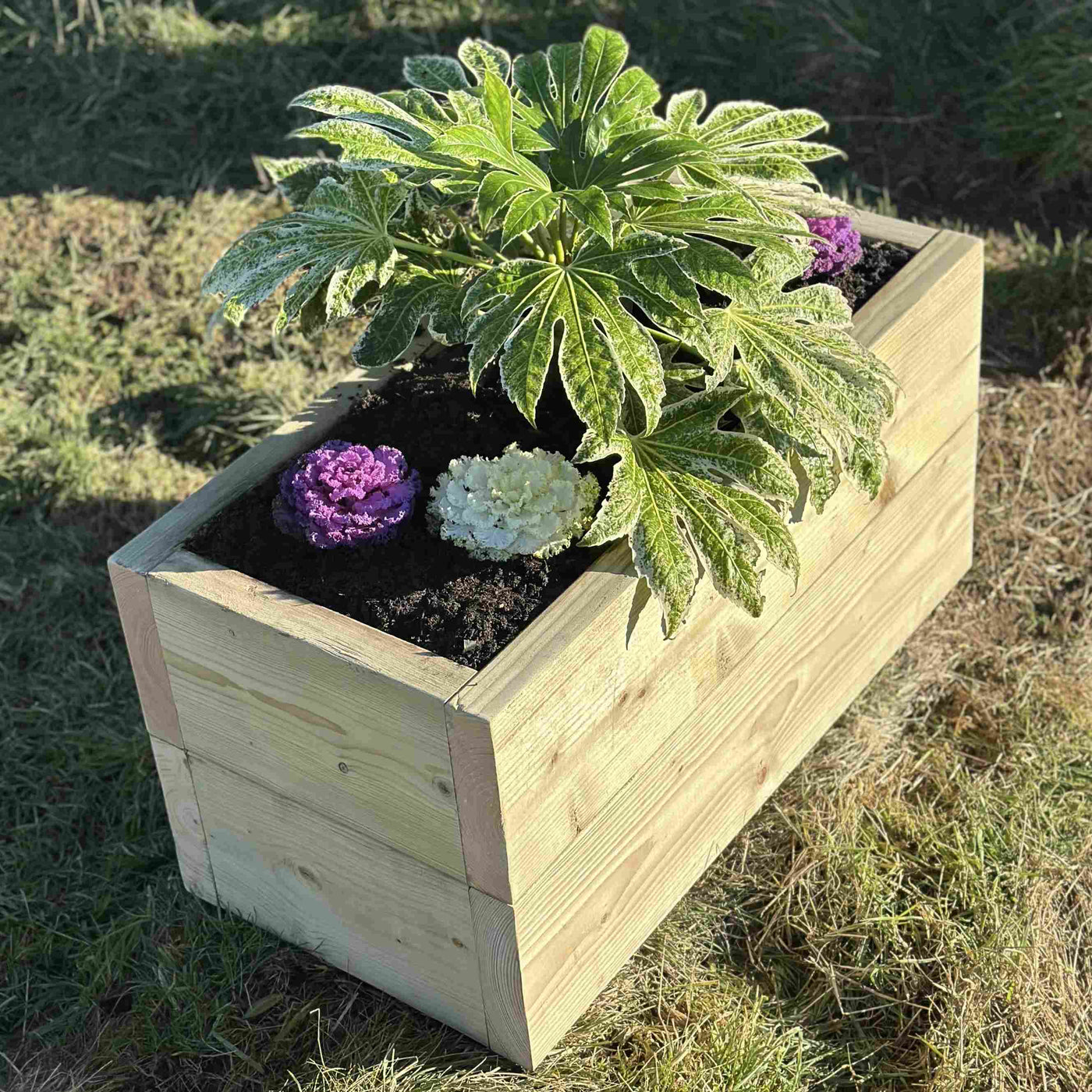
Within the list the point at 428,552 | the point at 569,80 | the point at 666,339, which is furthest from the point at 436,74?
the point at 428,552

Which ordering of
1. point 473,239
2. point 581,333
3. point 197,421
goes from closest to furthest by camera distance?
point 581,333 < point 473,239 < point 197,421

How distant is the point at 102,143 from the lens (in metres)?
3.80

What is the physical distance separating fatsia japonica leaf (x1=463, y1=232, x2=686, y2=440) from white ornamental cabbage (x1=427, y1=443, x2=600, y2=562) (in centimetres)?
11

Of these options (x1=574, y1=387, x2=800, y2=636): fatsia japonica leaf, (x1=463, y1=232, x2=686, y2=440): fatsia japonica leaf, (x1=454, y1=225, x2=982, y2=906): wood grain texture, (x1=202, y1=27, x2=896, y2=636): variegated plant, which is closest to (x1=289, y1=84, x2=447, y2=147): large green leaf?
(x1=202, y1=27, x2=896, y2=636): variegated plant

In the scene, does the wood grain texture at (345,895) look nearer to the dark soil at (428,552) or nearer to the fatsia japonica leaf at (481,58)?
the dark soil at (428,552)

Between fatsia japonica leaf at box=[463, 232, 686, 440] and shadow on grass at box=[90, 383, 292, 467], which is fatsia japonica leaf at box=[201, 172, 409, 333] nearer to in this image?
fatsia japonica leaf at box=[463, 232, 686, 440]

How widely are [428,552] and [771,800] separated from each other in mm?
799

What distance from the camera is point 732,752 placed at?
214 cm

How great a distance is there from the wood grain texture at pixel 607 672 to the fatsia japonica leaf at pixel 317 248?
495mm

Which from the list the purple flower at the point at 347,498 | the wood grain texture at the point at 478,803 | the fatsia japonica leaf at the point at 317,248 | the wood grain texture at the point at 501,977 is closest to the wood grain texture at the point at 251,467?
the purple flower at the point at 347,498

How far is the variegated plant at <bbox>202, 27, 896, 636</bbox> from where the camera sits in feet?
5.78

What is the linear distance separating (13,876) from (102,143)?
7.01 feet

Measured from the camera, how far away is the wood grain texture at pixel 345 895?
190 cm

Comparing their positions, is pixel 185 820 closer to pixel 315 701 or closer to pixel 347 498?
pixel 315 701
